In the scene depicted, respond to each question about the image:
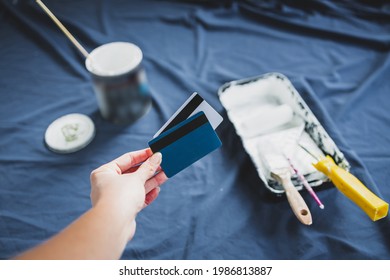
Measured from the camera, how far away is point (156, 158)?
52 cm

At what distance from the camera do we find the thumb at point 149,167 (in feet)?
1.64

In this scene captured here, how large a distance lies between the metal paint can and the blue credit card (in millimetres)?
198

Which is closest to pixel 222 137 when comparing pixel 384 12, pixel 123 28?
pixel 123 28

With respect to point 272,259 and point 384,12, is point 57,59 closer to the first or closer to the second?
point 272,259

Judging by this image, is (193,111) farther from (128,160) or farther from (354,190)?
(354,190)

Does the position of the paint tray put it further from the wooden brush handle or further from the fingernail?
the fingernail

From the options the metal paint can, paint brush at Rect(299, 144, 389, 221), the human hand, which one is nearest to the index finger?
the human hand

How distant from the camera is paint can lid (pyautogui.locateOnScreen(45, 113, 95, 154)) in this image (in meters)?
0.73

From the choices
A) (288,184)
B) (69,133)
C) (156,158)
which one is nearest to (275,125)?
(288,184)

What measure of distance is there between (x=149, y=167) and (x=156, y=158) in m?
0.02

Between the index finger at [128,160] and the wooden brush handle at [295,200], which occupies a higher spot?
the index finger at [128,160]

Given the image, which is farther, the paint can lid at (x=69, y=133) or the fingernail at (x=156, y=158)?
the paint can lid at (x=69, y=133)

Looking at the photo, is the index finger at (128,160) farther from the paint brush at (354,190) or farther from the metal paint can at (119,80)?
the paint brush at (354,190)

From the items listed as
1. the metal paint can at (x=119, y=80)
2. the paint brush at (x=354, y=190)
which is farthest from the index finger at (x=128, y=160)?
the paint brush at (x=354, y=190)
